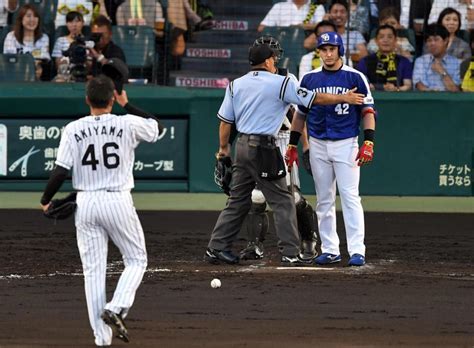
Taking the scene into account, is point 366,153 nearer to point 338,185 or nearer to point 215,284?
point 338,185

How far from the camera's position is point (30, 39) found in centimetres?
1673

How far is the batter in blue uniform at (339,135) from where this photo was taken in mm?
10367

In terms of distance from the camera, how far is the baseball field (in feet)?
25.0

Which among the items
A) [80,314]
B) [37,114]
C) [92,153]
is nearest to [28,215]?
[37,114]

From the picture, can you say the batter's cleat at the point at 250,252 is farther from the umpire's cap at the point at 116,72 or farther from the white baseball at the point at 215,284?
the umpire's cap at the point at 116,72

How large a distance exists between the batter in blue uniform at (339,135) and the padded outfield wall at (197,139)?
5620 mm

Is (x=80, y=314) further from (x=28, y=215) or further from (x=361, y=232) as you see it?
(x=28, y=215)

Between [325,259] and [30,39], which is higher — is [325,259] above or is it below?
below

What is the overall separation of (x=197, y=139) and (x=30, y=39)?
8.86 feet

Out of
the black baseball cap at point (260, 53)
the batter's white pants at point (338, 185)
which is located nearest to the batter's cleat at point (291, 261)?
the batter's white pants at point (338, 185)

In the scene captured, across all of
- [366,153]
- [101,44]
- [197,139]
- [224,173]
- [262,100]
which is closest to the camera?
[366,153]

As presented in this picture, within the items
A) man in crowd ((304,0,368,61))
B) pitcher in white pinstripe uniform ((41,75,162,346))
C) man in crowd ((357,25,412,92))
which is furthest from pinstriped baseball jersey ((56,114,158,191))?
man in crowd ((304,0,368,61))

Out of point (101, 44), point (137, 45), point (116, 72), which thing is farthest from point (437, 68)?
point (116, 72)

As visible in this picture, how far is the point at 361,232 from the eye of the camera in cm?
1044
